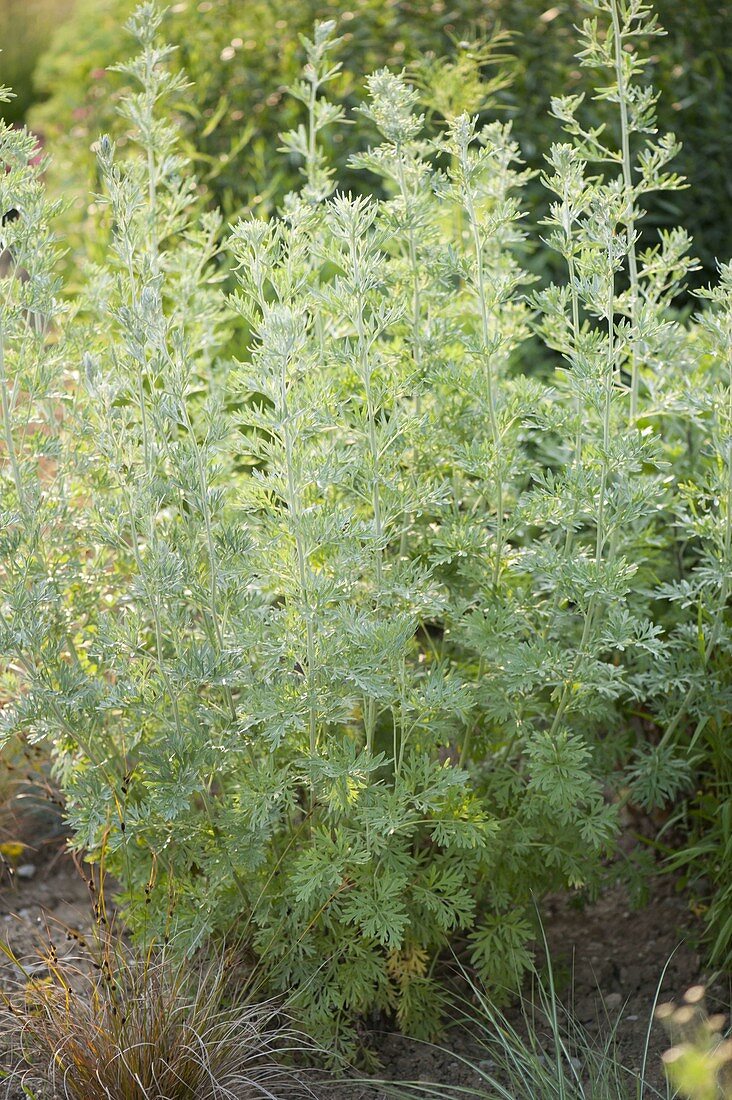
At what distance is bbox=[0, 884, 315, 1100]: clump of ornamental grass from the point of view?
2377 millimetres

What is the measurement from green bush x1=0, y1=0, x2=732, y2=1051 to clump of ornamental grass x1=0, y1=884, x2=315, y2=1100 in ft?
0.37

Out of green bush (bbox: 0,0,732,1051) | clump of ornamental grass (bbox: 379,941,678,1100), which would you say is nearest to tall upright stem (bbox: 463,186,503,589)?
green bush (bbox: 0,0,732,1051)

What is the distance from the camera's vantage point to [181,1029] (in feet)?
7.98

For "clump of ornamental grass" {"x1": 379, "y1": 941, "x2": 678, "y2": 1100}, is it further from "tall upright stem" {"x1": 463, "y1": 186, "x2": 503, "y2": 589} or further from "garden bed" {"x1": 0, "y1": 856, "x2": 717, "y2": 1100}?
"tall upright stem" {"x1": 463, "y1": 186, "x2": 503, "y2": 589}

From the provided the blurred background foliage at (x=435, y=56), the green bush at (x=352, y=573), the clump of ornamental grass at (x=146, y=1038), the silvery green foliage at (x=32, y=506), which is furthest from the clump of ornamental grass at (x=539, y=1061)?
the blurred background foliage at (x=435, y=56)

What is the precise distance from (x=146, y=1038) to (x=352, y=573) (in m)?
1.02

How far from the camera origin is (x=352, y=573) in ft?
8.34

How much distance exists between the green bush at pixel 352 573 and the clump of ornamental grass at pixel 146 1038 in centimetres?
11

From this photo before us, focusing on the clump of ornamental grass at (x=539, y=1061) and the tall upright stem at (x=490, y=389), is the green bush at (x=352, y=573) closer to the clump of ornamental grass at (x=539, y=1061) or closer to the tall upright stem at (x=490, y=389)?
the tall upright stem at (x=490, y=389)

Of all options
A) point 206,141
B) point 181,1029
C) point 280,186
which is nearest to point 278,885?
point 181,1029

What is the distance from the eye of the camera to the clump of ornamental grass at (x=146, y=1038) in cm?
238

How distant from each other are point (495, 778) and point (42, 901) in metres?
1.62

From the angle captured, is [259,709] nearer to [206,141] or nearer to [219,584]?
[219,584]

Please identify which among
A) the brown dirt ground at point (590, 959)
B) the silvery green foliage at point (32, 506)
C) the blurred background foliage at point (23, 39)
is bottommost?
the brown dirt ground at point (590, 959)
